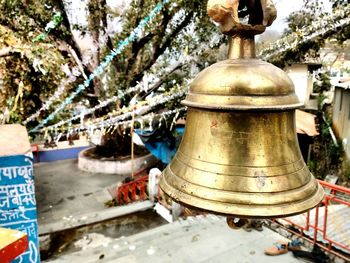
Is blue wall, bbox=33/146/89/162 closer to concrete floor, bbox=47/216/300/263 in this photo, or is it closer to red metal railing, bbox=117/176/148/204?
red metal railing, bbox=117/176/148/204

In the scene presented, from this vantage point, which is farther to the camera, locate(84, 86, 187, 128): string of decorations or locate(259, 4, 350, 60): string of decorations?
locate(84, 86, 187, 128): string of decorations

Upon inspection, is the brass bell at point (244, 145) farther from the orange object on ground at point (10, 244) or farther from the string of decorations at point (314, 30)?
the string of decorations at point (314, 30)

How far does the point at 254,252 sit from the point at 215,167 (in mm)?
5137

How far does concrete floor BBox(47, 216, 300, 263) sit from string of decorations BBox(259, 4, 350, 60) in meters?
6.05

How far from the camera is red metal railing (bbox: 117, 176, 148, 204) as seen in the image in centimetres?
1104

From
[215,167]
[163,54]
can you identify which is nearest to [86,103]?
[163,54]

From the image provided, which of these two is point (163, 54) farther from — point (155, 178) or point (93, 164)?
point (155, 178)

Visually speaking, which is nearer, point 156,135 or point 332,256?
point 332,256

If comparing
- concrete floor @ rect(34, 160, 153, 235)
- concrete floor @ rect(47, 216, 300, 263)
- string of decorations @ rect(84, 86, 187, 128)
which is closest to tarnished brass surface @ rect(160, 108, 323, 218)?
concrete floor @ rect(47, 216, 300, 263)

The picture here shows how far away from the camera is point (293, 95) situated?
1.51 metres

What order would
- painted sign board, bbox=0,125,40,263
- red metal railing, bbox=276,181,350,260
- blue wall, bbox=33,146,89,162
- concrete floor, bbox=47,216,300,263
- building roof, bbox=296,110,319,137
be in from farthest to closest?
blue wall, bbox=33,146,89,162, building roof, bbox=296,110,319,137, concrete floor, bbox=47,216,300,263, red metal railing, bbox=276,181,350,260, painted sign board, bbox=0,125,40,263

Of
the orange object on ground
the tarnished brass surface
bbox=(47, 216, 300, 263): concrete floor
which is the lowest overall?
bbox=(47, 216, 300, 263): concrete floor

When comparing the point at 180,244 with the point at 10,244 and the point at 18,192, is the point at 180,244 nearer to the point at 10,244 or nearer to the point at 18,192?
the point at 18,192

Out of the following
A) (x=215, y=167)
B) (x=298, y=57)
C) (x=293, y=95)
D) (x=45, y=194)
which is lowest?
(x=45, y=194)
